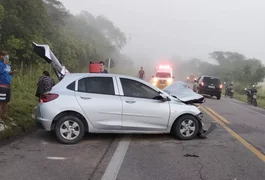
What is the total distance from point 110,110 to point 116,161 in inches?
67.5

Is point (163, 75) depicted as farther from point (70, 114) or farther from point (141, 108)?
point (70, 114)

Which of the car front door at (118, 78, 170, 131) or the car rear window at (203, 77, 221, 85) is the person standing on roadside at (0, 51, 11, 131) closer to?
the car front door at (118, 78, 170, 131)

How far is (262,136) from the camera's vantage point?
9.62m

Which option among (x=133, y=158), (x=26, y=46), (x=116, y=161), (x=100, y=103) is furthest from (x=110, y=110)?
(x=26, y=46)

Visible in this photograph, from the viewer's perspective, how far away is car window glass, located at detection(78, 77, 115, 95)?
806 cm

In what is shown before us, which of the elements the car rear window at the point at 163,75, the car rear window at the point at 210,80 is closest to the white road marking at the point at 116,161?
the car rear window at the point at 210,80

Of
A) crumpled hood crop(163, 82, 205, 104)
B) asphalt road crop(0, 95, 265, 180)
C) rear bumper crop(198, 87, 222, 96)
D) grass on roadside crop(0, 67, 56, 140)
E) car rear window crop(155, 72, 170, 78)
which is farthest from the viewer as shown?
→ car rear window crop(155, 72, 170, 78)

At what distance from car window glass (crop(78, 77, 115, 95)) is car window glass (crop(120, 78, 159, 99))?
32 centimetres

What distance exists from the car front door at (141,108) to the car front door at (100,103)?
164 millimetres

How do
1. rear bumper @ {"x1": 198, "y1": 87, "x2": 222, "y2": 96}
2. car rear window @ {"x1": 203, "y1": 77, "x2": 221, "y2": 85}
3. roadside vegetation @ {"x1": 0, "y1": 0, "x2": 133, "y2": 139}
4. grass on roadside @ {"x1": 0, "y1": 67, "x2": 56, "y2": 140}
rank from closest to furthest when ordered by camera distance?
1. grass on roadside @ {"x1": 0, "y1": 67, "x2": 56, "y2": 140}
2. roadside vegetation @ {"x1": 0, "y1": 0, "x2": 133, "y2": 139}
3. rear bumper @ {"x1": 198, "y1": 87, "x2": 222, "y2": 96}
4. car rear window @ {"x1": 203, "y1": 77, "x2": 221, "y2": 85}

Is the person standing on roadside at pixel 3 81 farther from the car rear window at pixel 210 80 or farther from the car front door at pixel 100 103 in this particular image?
the car rear window at pixel 210 80

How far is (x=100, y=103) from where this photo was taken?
787 cm

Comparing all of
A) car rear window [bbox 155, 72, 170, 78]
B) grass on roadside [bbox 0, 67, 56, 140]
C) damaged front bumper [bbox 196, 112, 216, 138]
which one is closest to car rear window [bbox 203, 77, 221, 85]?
car rear window [bbox 155, 72, 170, 78]

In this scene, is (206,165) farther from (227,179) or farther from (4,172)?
(4,172)
